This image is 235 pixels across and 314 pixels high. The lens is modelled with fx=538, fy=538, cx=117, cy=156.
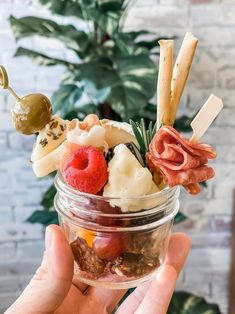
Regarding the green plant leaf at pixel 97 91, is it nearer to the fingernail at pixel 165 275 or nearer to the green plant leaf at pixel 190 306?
the fingernail at pixel 165 275

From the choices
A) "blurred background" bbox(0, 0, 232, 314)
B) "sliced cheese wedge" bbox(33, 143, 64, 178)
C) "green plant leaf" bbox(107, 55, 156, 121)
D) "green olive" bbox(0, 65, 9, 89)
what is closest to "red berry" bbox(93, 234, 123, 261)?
"sliced cheese wedge" bbox(33, 143, 64, 178)

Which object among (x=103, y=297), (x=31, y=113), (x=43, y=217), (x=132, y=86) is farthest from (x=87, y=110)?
(x=31, y=113)

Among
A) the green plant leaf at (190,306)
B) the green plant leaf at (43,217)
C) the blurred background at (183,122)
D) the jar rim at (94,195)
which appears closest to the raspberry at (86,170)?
the jar rim at (94,195)

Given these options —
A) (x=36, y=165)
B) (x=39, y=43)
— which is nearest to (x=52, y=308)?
(x=36, y=165)

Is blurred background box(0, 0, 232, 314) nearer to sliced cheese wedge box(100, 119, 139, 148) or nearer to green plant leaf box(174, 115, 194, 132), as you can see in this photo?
green plant leaf box(174, 115, 194, 132)

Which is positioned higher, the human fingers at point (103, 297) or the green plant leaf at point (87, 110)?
the green plant leaf at point (87, 110)

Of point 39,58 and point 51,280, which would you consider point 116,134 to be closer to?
point 51,280

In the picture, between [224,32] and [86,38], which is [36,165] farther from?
[224,32]
